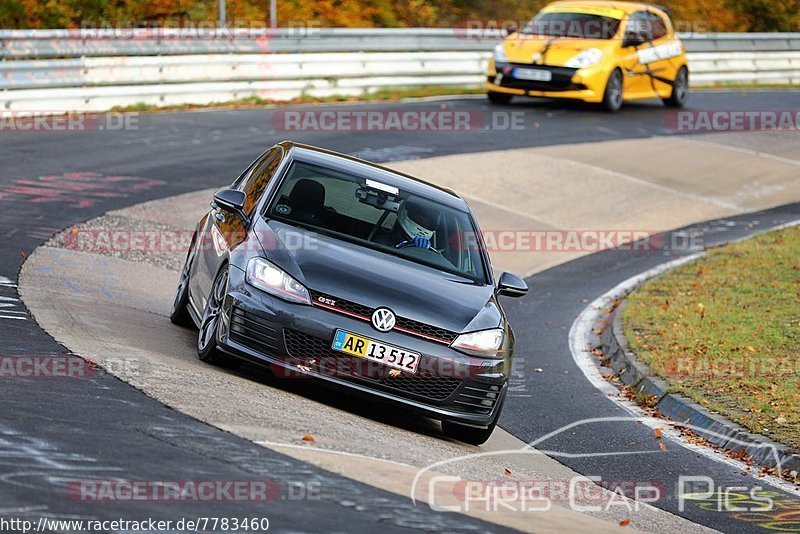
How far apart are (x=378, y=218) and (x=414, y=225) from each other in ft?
0.88

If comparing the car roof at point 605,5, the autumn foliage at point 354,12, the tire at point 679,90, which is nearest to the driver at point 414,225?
the car roof at point 605,5

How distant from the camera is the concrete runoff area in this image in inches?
284

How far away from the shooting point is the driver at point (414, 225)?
9117 mm

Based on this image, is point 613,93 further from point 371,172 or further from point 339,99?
point 371,172

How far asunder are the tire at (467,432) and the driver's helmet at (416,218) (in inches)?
54.4

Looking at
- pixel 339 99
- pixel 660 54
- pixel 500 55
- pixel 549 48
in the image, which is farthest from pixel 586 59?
pixel 339 99

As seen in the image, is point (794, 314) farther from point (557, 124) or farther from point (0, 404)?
point (557, 124)

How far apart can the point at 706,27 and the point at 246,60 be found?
27.8 metres

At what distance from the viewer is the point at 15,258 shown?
12.0 m

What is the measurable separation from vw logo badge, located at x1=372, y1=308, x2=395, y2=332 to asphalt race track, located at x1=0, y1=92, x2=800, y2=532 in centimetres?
142

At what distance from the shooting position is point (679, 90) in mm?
28281

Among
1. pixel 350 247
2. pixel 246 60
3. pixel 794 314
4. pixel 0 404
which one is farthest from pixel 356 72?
pixel 0 404

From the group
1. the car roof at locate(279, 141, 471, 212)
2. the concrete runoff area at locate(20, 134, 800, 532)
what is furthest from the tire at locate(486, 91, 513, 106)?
the car roof at locate(279, 141, 471, 212)

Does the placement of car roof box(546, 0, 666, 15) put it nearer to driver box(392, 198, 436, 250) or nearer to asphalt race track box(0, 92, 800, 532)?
asphalt race track box(0, 92, 800, 532)
